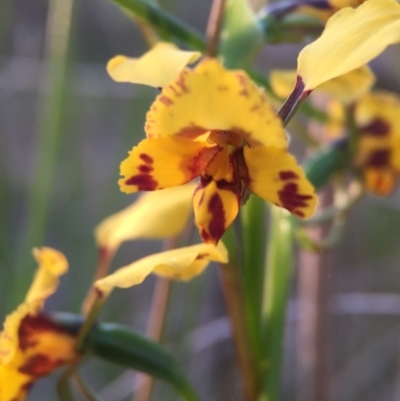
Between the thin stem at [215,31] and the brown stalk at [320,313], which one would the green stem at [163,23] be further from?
the brown stalk at [320,313]

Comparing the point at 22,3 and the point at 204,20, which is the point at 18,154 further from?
the point at 204,20

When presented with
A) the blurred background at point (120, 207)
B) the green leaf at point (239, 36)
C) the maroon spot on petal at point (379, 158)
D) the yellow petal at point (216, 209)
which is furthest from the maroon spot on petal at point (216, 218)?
the blurred background at point (120, 207)

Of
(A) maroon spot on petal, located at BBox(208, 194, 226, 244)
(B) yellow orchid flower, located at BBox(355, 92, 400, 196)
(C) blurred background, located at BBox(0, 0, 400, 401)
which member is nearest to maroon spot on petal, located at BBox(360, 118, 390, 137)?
(B) yellow orchid flower, located at BBox(355, 92, 400, 196)

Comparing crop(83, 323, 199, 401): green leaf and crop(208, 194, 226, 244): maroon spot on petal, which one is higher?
crop(208, 194, 226, 244): maroon spot on petal

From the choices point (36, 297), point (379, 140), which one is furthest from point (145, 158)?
point (379, 140)

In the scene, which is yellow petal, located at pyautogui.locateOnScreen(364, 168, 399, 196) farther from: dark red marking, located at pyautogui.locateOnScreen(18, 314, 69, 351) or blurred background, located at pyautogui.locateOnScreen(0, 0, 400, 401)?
blurred background, located at pyautogui.locateOnScreen(0, 0, 400, 401)

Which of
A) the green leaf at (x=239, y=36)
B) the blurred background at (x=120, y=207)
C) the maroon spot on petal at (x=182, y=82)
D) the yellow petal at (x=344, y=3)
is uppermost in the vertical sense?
the yellow petal at (x=344, y=3)

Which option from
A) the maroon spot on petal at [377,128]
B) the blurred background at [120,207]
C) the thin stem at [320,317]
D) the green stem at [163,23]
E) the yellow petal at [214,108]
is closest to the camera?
the yellow petal at [214,108]

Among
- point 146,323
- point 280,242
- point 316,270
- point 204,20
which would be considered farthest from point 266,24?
point 146,323
